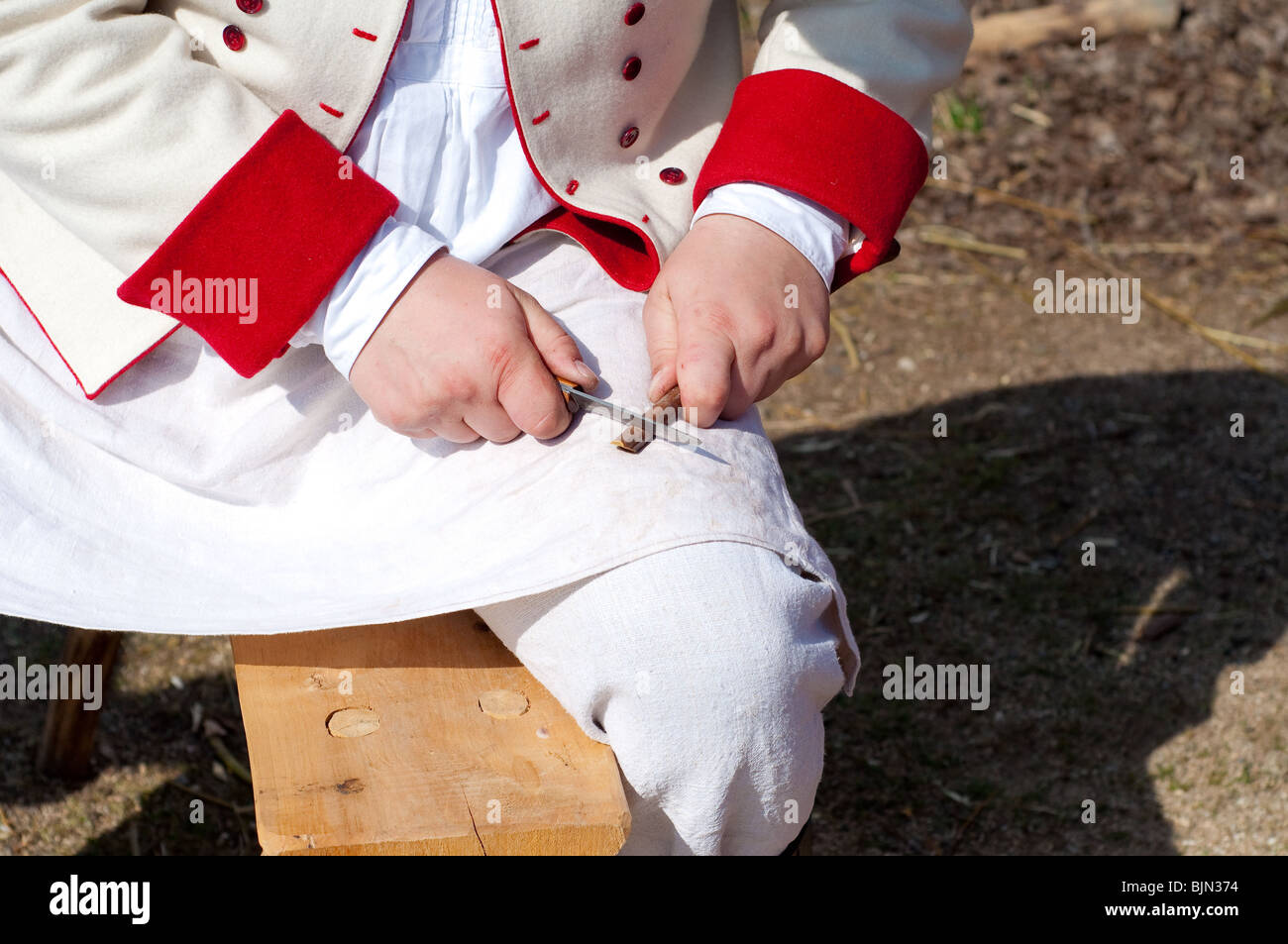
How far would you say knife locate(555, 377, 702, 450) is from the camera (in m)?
1.13

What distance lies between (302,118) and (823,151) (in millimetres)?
500

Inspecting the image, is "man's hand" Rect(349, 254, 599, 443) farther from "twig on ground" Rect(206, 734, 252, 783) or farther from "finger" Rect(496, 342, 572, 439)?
"twig on ground" Rect(206, 734, 252, 783)

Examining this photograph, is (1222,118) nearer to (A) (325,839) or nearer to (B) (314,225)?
(B) (314,225)

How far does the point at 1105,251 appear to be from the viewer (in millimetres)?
3049

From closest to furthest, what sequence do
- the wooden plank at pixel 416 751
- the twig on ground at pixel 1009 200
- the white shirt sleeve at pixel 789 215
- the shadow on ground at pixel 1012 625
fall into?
1. the wooden plank at pixel 416 751
2. the white shirt sleeve at pixel 789 215
3. the shadow on ground at pixel 1012 625
4. the twig on ground at pixel 1009 200

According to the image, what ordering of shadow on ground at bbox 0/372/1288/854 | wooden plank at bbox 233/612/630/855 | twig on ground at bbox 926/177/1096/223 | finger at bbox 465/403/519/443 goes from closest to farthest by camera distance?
1. wooden plank at bbox 233/612/630/855
2. finger at bbox 465/403/519/443
3. shadow on ground at bbox 0/372/1288/854
4. twig on ground at bbox 926/177/1096/223

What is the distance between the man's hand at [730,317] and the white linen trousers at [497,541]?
36 millimetres

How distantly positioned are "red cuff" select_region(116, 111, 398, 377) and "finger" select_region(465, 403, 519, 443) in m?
0.17

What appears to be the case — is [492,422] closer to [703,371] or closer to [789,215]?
[703,371]

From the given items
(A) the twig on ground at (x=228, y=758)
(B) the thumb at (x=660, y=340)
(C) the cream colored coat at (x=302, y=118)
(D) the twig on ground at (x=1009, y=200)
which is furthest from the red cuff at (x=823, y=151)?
(D) the twig on ground at (x=1009, y=200)

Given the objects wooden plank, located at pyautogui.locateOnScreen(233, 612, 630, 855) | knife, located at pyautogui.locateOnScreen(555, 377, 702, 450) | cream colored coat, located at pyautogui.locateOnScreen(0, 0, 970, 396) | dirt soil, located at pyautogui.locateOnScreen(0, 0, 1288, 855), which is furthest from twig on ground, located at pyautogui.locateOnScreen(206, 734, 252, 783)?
knife, located at pyautogui.locateOnScreen(555, 377, 702, 450)

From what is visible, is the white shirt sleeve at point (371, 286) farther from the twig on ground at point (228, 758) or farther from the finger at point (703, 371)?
the twig on ground at point (228, 758)

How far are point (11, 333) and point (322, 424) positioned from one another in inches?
12.0

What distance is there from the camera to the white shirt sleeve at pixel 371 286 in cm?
112
